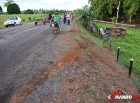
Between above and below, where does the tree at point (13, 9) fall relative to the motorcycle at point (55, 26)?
above

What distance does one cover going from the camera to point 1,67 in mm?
7535

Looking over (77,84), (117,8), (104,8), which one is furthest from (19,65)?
(104,8)

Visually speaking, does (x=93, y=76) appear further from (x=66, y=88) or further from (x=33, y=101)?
(x=33, y=101)

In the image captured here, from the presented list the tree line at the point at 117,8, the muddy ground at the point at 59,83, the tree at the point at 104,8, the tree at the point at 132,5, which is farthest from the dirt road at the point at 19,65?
the tree at the point at 104,8

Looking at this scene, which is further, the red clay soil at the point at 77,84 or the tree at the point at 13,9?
the tree at the point at 13,9

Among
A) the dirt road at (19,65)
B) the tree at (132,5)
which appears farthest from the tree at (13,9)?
the dirt road at (19,65)

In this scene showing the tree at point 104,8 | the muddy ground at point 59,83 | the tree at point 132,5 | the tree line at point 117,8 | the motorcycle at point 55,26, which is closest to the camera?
the muddy ground at point 59,83

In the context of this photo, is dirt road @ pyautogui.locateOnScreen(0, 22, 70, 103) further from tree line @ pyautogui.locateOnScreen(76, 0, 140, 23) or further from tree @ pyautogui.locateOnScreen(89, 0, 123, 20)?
tree @ pyautogui.locateOnScreen(89, 0, 123, 20)

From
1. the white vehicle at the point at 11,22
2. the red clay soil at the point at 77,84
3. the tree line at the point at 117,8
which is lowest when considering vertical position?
the red clay soil at the point at 77,84

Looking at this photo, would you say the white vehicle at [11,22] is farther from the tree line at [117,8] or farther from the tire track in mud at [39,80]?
the tire track in mud at [39,80]

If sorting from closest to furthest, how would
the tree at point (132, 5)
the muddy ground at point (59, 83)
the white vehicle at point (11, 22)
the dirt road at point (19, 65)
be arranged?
the muddy ground at point (59, 83) < the dirt road at point (19, 65) < the white vehicle at point (11, 22) < the tree at point (132, 5)

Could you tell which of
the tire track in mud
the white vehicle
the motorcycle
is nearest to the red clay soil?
the tire track in mud

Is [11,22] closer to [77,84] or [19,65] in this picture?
[19,65]

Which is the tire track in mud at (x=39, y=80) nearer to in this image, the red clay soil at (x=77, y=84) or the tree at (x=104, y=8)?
the red clay soil at (x=77, y=84)
